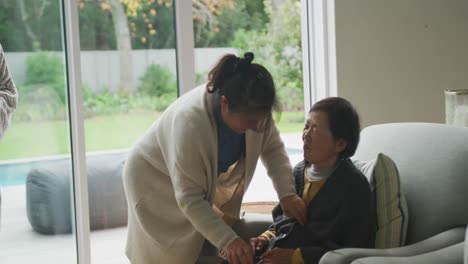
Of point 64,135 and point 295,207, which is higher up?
point 64,135

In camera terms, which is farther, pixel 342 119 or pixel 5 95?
pixel 5 95

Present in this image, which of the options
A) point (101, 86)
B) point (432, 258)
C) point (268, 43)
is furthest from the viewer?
point (268, 43)

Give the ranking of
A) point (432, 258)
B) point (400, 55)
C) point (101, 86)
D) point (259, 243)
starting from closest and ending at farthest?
point (432, 258)
point (259, 243)
point (101, 86)
point (400, 55)

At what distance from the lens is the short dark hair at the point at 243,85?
79.7 inches

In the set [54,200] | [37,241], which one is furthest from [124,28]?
[37,241]

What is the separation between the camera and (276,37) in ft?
15.3

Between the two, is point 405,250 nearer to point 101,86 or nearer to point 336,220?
point 336,220

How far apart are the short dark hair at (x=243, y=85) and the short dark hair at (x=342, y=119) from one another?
0.22 m

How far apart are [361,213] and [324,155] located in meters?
0.23

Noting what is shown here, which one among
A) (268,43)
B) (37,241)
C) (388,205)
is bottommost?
(37,241)

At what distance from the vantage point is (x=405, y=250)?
2111mm

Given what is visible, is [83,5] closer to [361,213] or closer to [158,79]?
[158,79]

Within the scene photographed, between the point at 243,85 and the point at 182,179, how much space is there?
0.34 m

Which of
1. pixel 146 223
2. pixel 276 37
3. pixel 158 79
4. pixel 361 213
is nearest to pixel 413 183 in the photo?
pixel 361 213
